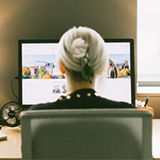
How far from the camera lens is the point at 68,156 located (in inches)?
27.7

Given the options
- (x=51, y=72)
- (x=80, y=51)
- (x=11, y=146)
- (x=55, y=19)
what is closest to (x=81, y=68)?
(x=80, y=51)

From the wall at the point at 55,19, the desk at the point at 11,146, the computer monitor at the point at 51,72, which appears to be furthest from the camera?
the wall at the point at 55,19

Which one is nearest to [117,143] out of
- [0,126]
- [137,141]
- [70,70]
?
[137,141]

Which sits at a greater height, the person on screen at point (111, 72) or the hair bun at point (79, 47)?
the hair bun at point (79, 47)

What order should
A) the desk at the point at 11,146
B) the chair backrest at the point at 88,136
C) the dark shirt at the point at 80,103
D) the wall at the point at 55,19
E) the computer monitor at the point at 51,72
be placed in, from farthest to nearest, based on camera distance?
the wall at the point at 55,19, the computer monitor at the point at 51,72, the desk at the point at 11,146, the dark shirt at the point at 80,103, the chair backrest at the point at 88,136

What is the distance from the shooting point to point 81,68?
2.85ft

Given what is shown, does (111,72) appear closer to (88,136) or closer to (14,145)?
(14,145)

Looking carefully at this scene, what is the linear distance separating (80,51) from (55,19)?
0.93m

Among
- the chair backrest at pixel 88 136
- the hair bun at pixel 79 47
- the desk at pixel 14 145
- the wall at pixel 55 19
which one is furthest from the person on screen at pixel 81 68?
the wall at pixel 55 19

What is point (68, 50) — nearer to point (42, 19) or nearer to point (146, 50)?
point (42, 19)

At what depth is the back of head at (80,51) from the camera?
0.85 metres

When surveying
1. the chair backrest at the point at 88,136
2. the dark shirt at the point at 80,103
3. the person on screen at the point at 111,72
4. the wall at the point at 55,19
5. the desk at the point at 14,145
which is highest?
the wall at the point at 55,19

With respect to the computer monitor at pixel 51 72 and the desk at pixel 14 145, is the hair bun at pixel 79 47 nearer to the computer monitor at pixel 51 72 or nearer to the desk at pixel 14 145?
the desk at pixel 14 145

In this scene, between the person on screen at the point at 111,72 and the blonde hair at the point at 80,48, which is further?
the person on screen at the point at 111,72
